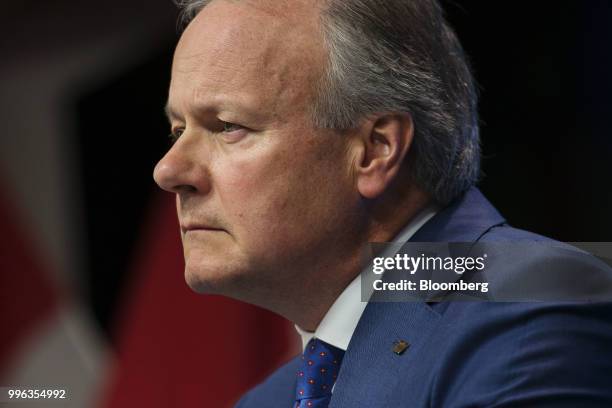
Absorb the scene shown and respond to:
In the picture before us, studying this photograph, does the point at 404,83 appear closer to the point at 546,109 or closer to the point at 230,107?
the point at 230,107

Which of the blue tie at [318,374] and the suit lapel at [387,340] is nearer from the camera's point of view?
the suit lapel at [387,340]

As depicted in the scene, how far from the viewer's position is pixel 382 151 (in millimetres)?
1919

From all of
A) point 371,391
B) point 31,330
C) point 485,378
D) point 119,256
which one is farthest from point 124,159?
point 485,378

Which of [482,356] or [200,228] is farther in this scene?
[200,228]

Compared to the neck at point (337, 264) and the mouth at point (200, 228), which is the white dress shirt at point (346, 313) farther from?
the mouth at point (200, 228)

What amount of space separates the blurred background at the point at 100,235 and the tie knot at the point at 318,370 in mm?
1421

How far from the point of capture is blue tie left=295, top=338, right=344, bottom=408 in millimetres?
1827

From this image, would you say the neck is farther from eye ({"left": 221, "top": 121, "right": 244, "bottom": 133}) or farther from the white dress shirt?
eye ({"left": 221, "top": 121, "right": 244, "bottom": 133})

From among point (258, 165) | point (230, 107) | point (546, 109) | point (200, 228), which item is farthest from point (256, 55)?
point (546, 109)

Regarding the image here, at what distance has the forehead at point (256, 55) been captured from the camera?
1.85 meters

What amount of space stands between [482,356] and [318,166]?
0.55 metres
